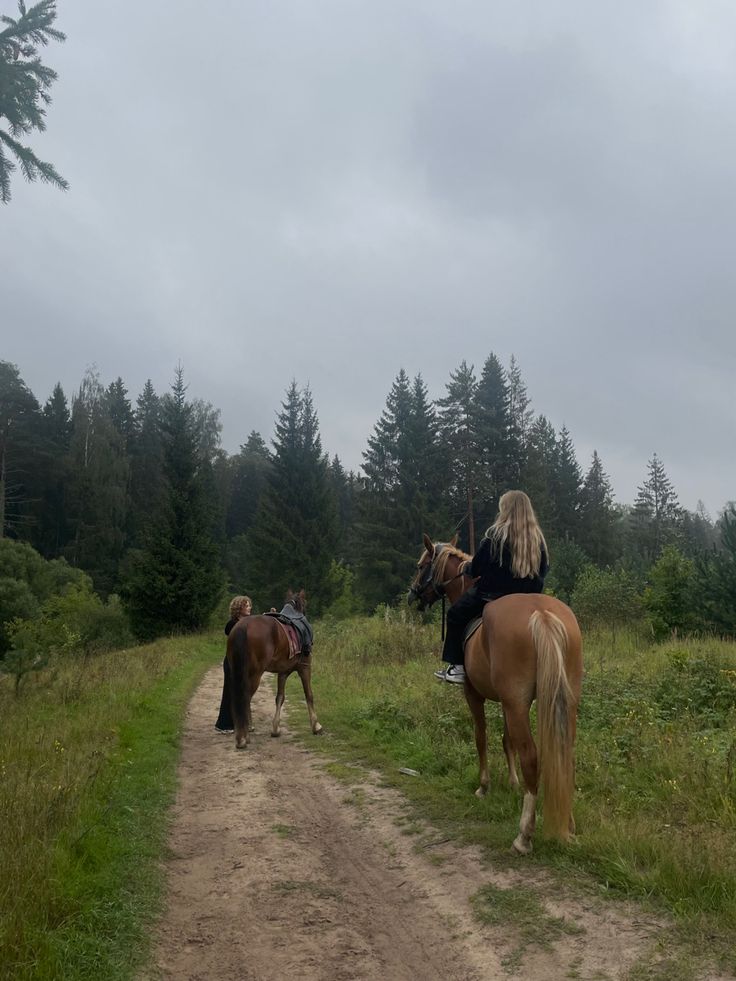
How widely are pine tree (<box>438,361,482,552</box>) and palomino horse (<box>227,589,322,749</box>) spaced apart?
31.6 metres

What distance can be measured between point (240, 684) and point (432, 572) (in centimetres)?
341

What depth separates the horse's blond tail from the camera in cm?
441

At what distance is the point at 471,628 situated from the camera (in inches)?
232

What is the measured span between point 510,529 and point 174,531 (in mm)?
30003

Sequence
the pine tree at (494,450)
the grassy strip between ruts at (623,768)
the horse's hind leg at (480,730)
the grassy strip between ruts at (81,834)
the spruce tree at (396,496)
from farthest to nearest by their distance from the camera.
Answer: the pine tree at (494,450) < the spruce tree at (396,496) < the horse's hind leg at (480,730) < the grassy strip between ruts at (623,768) < the grassy strip between ruts at (81,834)

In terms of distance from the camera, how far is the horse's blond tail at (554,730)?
14.5 ft

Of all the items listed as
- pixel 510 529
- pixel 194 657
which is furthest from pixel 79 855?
pixel 194 657

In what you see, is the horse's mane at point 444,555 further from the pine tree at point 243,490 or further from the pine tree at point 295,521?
the pine tree at point 243,490

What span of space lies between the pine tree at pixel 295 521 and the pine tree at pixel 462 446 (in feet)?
27.4

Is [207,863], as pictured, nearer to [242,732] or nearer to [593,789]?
[593,789]

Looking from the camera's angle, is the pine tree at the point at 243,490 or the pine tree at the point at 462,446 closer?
the pine tree at the point at 462,446

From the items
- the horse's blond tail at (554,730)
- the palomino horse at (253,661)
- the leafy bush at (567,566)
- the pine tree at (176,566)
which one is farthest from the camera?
the pine tree at (176,566)

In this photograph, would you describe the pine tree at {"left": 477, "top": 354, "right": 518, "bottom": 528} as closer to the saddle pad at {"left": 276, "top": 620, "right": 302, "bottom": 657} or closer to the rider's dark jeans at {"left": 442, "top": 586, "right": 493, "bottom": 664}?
the saddle pad at {"left": 276, "top": 620, "right": 302, "bottom": 657}

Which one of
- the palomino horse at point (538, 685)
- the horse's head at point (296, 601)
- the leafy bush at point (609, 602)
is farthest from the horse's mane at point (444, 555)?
the leafy bush at point (609, 602)
